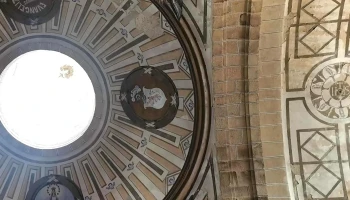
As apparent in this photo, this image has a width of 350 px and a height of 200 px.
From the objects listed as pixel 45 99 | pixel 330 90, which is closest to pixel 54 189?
pixel 45 99

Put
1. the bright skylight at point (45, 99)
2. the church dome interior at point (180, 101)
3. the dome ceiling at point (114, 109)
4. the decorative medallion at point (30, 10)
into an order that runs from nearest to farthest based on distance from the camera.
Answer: the church dome interior at point (180, 101) → the dome ceiling at point (114, 109) → the decorative medallion at point (30, 10) → the bright skylight at point (45, 99)

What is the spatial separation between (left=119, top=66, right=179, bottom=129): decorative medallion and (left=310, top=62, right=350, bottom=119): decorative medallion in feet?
6.89

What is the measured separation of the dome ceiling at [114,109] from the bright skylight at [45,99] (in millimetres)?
308

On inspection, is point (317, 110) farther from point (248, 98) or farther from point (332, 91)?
point (248, 98)

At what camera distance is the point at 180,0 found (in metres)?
8.30

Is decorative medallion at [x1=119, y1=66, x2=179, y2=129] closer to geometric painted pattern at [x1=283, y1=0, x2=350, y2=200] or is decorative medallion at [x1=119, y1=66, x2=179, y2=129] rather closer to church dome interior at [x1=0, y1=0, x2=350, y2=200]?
church dome interior at [x1=0, y1=0, x2=350, y2=200]

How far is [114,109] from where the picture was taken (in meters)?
9.25

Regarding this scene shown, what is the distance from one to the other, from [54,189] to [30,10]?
2841 millimetres

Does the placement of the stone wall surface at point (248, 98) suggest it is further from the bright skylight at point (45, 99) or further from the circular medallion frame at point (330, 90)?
the bright skylight at point (45, 99)

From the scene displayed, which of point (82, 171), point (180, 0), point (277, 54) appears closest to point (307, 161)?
point (277, 54)

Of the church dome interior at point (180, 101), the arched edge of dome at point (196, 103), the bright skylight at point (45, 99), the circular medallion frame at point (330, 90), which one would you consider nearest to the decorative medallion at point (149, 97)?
the church dome interior at point (180, 101)

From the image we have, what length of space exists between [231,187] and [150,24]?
2654mm

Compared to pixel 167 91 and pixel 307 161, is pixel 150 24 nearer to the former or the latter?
pixel 167 91

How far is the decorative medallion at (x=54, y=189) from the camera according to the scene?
9.28 meters
